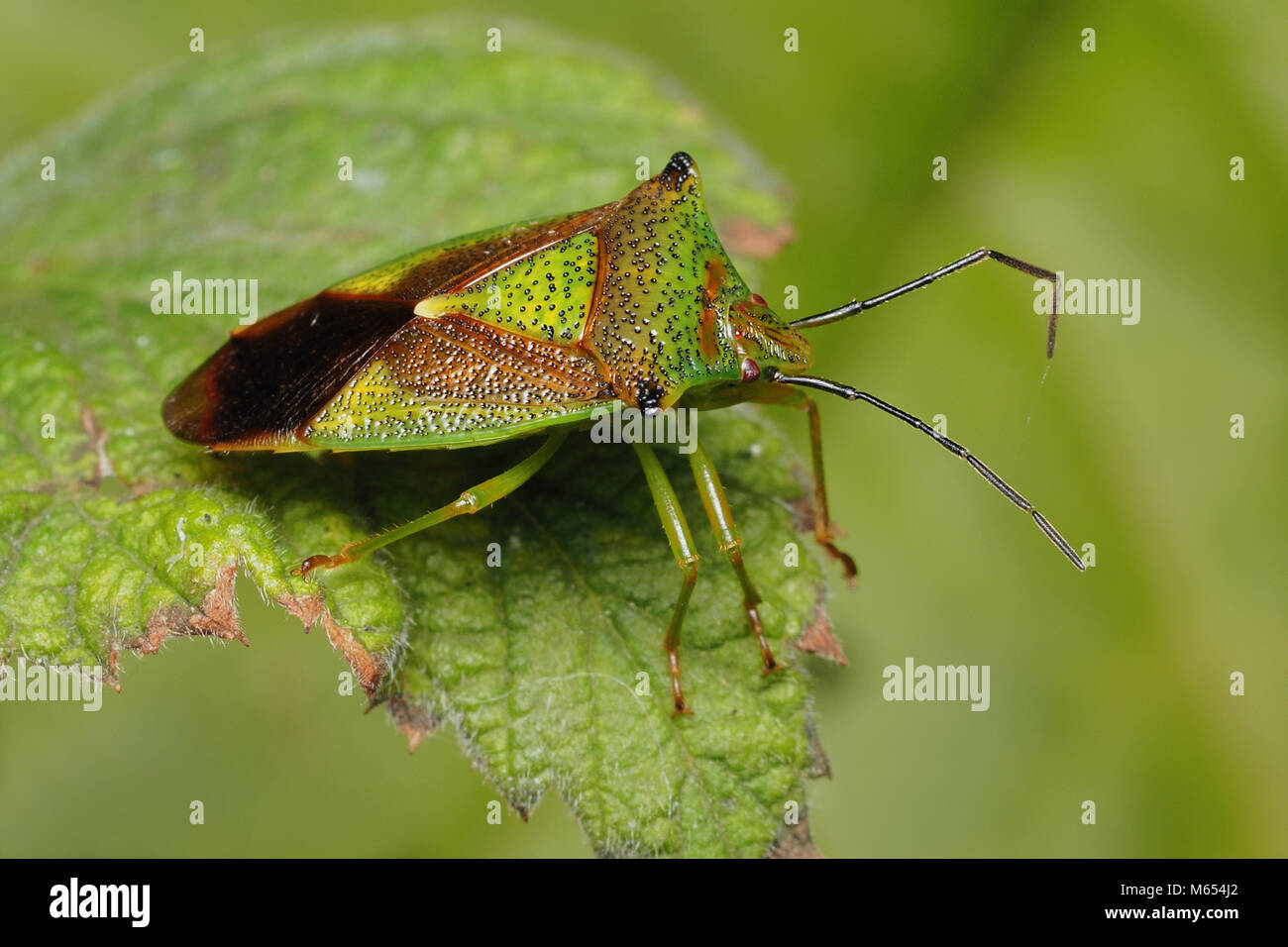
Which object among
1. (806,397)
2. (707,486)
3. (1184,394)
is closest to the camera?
(707,486)

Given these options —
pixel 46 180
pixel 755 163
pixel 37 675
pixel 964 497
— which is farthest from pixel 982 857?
pixel 46 180

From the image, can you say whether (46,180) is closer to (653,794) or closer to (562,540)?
(562,540)


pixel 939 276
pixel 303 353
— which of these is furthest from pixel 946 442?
pixel 303 353

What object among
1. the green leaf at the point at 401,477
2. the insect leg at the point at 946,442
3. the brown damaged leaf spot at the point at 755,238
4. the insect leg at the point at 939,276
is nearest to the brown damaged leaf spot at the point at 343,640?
the green leaf at the point at 401,477

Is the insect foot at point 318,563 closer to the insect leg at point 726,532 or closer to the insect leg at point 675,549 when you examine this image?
the insect leg at point 675,549

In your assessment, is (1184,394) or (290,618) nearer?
(290,618)

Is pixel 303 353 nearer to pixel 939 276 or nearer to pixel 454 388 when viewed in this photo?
pixel 454 388
